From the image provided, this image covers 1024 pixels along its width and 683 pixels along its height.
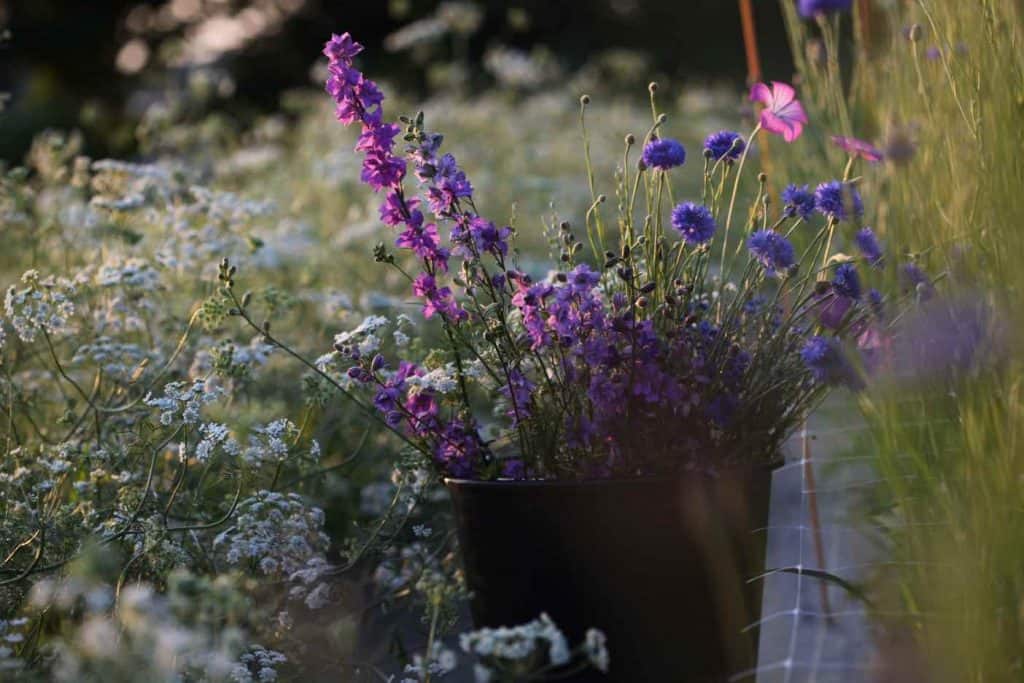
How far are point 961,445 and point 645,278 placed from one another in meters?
0.61

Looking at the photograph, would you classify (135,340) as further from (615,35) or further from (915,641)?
(615,35)

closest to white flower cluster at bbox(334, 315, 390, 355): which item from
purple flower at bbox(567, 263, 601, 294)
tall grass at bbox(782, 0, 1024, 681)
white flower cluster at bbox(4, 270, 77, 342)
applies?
purple flower at bbox(567, 263, 601, 294)

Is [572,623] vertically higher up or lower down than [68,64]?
lower down

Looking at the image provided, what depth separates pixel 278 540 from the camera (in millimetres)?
1985

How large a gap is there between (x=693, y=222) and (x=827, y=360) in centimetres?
29

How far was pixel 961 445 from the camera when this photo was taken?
4.77 feet

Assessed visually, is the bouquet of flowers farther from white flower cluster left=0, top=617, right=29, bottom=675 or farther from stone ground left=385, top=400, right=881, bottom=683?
white flower cluster left=0, top=617, right=29, bottom=675

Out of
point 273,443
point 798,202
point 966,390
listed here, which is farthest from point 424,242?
point 966,390

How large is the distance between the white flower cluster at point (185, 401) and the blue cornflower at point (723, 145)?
2.79 feet

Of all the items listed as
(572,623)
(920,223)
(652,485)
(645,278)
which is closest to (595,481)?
(652,485)

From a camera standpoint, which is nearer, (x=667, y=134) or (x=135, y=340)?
(x=135, y=340)

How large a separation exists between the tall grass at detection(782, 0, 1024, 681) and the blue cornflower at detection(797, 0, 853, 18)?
471 millimetres

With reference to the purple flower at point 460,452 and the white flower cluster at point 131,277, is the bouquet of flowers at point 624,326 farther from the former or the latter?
the white flower cluster at point 131,277

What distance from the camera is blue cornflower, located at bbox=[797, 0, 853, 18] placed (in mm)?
2139
